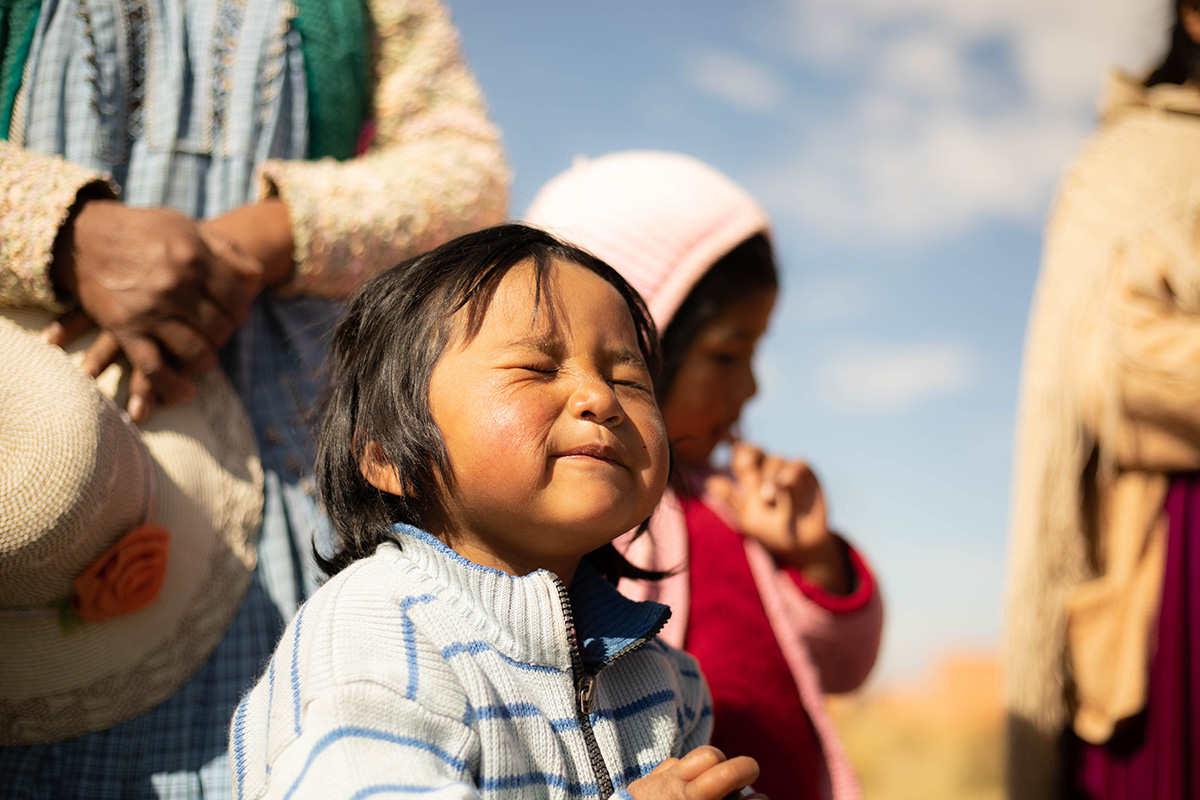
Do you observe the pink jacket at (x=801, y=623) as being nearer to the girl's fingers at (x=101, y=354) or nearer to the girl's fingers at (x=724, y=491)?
the girl's fingers at (x=724, y=491)

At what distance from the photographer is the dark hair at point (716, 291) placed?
1.98m

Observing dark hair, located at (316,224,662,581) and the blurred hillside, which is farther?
the blurred hillside

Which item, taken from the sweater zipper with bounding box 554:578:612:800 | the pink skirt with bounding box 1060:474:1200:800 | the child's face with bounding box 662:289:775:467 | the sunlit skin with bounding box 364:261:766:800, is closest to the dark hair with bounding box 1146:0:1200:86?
the pink skirt with bounding box 1060:474:1200:800

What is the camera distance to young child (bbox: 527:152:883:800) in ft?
5.58

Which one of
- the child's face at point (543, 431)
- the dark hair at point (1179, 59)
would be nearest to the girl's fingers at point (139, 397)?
the child's face at point (543, 431)

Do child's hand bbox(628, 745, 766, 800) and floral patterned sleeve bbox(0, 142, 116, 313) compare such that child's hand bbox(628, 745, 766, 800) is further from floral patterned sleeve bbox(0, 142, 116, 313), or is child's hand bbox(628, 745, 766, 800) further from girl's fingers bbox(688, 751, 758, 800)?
floral patterned sleeve bbox(0, 142, 116, 313)

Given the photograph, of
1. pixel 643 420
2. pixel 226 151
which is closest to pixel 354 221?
pixel 226 151

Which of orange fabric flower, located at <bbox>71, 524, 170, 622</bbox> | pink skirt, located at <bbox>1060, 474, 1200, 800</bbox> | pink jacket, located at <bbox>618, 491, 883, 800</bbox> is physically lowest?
pink skirt, located at <bbox>1060, 474, 1200, 800</bbox>

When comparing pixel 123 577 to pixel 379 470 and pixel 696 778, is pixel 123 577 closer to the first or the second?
pixel 379 470

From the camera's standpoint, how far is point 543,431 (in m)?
1.12

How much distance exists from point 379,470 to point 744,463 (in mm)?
985

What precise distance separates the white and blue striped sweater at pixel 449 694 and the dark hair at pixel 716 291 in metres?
0.80

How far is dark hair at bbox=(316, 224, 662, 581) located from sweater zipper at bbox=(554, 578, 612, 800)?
0.21 m

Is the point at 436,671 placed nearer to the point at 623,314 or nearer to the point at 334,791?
the point at 334,791
